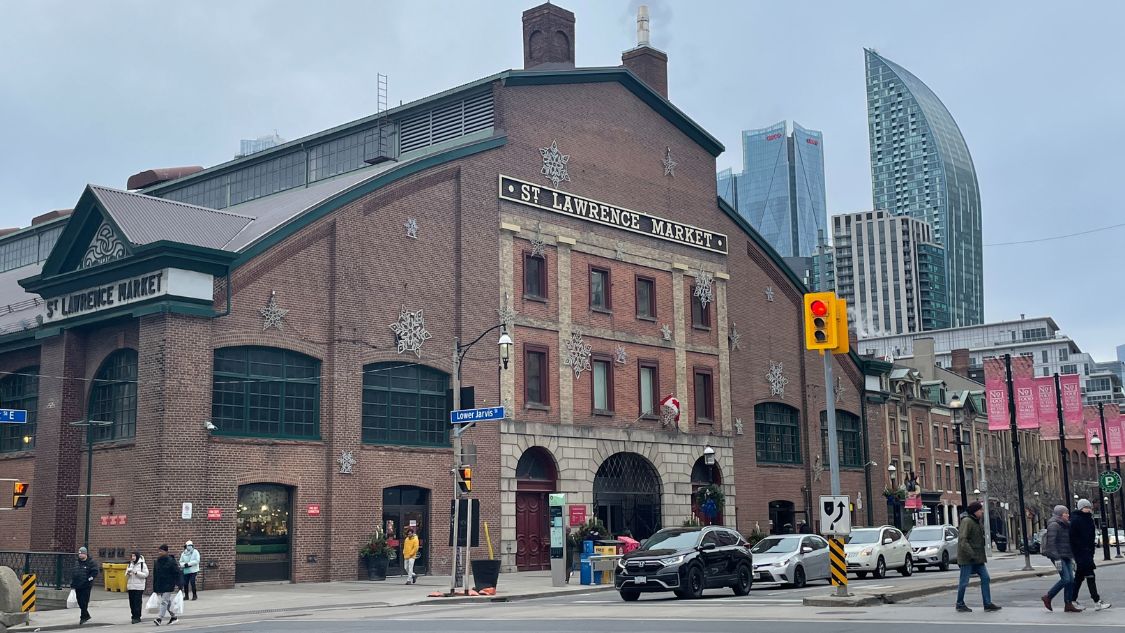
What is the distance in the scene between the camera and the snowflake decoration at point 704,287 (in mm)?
52656

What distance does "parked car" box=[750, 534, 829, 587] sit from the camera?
32.8 metres

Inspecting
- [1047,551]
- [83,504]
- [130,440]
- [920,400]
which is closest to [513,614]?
[1047,551]

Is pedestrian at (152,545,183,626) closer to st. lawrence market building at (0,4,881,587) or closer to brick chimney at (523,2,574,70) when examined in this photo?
st. lawrence market building at (0,4,881,587)

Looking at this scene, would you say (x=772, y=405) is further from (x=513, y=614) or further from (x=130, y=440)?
(x=513, y=614)

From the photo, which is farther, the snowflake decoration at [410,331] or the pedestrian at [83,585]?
the snowflake decoration at [410,331]

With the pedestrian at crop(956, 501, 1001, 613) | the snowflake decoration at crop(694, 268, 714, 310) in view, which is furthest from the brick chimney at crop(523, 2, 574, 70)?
the pedestrian at crop(956, 501, 1001, 613)

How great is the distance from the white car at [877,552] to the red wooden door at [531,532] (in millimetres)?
11803

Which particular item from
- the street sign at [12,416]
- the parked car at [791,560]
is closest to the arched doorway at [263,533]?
the street sign at [12,416]

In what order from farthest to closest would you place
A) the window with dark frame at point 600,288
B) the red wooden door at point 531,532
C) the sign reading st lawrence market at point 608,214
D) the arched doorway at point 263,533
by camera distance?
1. the window with dark frame at point 600,288
2. the sign reading st lawrence market at point 608,214
3. the red wooden door at point 531,532
4. the arched doorway at point 263,533

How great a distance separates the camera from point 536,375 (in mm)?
45281

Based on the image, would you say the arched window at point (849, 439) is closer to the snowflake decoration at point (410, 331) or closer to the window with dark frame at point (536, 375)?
the window with dark frame at point (536, 375)

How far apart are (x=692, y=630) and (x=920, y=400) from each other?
65.3 metres

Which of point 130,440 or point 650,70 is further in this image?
point 650,70

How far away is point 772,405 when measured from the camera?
55.9m
